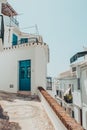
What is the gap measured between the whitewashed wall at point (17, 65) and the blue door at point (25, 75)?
27 centimetres

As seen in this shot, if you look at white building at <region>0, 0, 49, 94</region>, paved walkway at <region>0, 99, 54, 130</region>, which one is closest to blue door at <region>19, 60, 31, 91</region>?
white building at <region>0, 0, 49, 94</region>

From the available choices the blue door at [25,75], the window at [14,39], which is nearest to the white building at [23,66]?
the blue door at [25,75]

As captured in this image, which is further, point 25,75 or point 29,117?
point 25,75

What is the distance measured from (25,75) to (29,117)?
26.6 ft

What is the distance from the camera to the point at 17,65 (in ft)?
60.1

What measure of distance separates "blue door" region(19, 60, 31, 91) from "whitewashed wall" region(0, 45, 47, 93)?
→ 0.90ft

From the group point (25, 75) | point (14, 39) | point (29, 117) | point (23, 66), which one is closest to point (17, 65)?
point (23, 66)

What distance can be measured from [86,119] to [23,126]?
11695 mm

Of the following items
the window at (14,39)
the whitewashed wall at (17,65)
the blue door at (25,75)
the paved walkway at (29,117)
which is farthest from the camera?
the window at (14,39)

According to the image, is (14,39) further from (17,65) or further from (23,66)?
(23,66)

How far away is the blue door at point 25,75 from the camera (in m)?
17.7

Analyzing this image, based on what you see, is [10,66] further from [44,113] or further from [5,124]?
[5,124]

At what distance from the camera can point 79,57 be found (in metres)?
25.9

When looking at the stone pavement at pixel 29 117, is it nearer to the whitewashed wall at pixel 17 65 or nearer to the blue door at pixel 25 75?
the whitewashed wall at pixel 17 65
